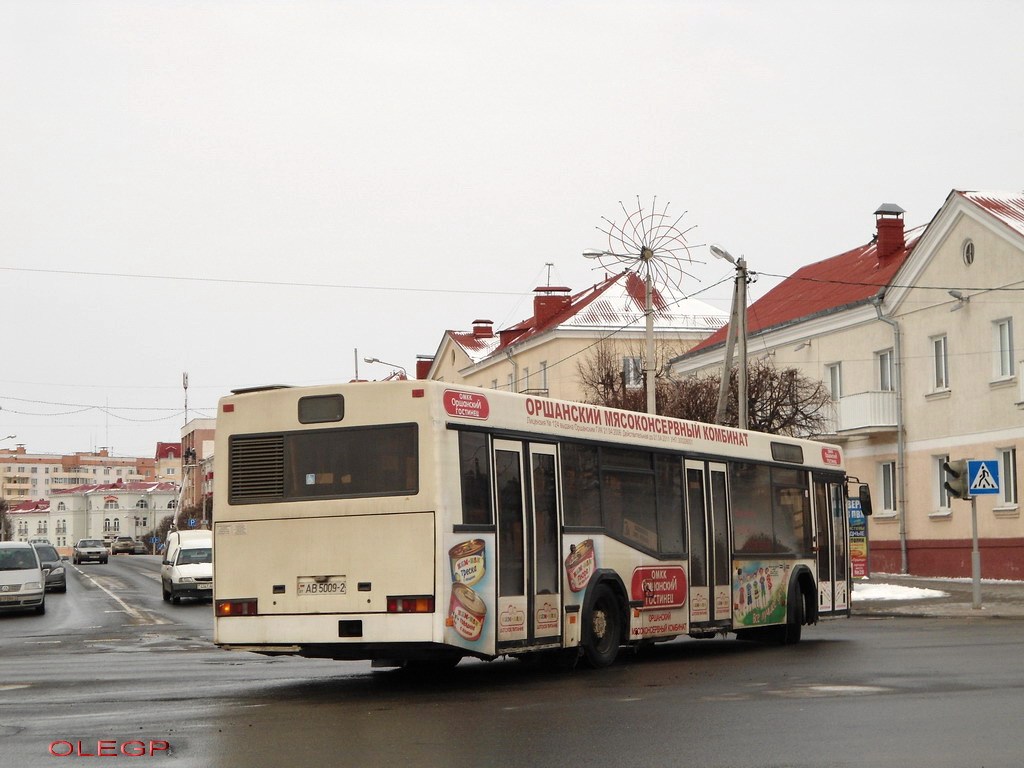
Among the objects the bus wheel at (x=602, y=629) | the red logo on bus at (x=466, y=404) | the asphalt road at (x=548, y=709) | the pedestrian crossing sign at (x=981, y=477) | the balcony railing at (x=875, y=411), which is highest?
the balcony railing at (x=875, y=411)

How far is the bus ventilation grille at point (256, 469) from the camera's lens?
14086 millimetres

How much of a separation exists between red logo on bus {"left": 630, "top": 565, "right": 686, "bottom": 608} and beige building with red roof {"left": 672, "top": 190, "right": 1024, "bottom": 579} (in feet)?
69.1

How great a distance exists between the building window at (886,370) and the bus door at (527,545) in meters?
28.8

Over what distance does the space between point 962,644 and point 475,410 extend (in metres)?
8.16

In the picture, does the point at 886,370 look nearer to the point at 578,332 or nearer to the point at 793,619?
the point at 793,619

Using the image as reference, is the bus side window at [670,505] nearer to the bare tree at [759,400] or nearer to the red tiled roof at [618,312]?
the bare tree at [759,400]

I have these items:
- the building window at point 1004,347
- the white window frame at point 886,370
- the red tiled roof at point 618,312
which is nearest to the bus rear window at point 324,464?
the building window at point 1004,347

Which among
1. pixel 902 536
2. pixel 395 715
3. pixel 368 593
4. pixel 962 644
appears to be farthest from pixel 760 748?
pixel 902 536

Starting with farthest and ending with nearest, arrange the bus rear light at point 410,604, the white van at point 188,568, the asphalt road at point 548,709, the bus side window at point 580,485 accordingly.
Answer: the white van at point 188,568 → the bus side window at point 580,485 → the bus rear light at point 410,604 → the asphalt road at point 548,709

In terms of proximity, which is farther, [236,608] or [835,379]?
[835,379]

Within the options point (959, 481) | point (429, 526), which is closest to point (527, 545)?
point (429, 526)

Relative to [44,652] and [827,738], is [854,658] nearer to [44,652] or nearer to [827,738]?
[827,738]

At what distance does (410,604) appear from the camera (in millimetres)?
13297

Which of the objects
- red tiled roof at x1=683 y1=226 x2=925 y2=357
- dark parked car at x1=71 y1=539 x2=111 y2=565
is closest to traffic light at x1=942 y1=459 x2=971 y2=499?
red tiled roof at x1=683 y1=226 x2=925 y2=357
